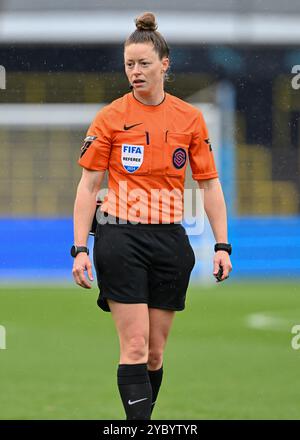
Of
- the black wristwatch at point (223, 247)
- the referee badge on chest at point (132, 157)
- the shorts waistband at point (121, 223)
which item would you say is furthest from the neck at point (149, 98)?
the black wristwatch at point (223, 247)

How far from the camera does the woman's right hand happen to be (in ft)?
13.6

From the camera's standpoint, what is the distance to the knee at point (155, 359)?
14.8 ft

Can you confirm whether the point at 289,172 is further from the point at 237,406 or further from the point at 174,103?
the point at 174,103

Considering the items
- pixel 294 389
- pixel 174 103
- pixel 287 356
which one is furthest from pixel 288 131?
pixel 174 103

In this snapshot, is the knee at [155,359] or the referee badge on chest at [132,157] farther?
the knee at [155,359]

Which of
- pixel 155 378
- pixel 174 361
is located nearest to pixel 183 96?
pixel 174 361

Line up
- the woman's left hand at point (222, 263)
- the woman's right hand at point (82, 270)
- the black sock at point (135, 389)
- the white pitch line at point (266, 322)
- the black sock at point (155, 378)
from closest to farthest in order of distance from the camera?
the woman's right hand at point (82, 270), the black sock at point (135, 389), the woman's left hand at point (222, 263), the black sock at point (155, 378), the white pitch line at point (266, 322)

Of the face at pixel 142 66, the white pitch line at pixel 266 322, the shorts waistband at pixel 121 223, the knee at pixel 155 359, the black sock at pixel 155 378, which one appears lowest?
the white pitch line at pixel 266 322

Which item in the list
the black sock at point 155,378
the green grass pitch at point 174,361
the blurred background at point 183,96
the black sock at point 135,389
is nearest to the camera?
the black sock at point 135,389

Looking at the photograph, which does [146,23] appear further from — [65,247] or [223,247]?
[65,247]

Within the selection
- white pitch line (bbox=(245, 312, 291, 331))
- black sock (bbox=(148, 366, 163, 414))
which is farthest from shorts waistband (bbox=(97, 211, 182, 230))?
white pitch line (bbox=(245, 312, 291, 331))

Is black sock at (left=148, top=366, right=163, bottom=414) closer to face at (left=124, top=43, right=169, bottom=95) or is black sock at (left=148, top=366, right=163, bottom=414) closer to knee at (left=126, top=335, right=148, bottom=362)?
knee at (left=126, top=335, right=148, bottom=362)

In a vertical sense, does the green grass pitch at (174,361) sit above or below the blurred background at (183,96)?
below

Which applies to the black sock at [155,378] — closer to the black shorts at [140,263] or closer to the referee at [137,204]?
the referee at [137,204]
